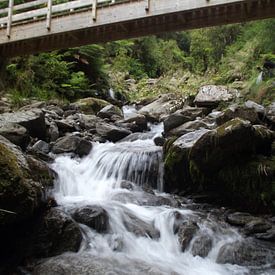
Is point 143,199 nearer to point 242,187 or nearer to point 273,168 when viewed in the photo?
point 242,187

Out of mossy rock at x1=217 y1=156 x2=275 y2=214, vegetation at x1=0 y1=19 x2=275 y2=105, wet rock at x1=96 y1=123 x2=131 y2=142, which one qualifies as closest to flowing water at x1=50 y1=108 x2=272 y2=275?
mossy rock at x1=217 y1=156 x2=275 y2=214

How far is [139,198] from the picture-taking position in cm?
736

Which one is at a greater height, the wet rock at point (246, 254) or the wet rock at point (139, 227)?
the wet rock at point (139, 227)

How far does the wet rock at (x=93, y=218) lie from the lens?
576 cm

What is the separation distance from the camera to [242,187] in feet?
24.1

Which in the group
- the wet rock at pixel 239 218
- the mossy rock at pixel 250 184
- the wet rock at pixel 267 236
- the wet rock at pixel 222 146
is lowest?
the wet rock at pixel 267 236

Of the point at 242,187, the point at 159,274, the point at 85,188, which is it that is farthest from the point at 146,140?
the point at 159,274

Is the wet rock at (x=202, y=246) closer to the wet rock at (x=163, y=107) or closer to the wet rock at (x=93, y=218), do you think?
the wet rock at (x=93, y=218)

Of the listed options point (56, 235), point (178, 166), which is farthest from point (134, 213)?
point (178, 166)

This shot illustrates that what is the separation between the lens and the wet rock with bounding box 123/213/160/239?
237 inches

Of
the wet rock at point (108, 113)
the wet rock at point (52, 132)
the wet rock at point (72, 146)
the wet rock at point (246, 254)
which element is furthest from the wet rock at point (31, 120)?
the wet rock at point (246, 254)

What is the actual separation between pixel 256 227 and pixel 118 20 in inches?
272

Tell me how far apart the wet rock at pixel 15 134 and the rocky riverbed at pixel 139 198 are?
3 centimetres

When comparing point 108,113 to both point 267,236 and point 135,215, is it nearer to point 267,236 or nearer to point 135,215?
point 135,215
